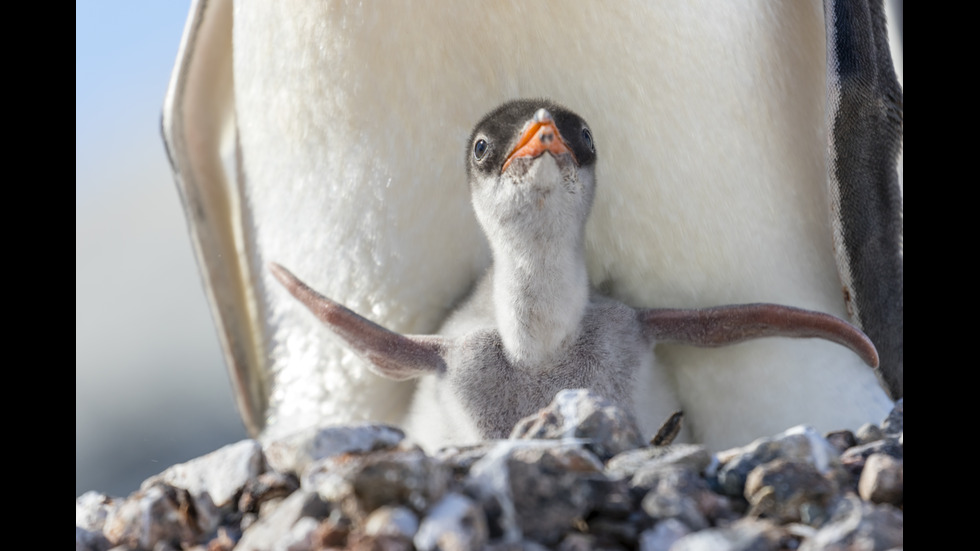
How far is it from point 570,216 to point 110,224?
2328mm

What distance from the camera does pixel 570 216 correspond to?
0.96 m

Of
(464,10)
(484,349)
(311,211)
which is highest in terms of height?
(464,10)

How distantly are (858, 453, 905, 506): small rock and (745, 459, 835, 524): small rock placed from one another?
3 cm

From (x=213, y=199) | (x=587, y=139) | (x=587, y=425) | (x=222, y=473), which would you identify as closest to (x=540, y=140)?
(x=587, y=139)

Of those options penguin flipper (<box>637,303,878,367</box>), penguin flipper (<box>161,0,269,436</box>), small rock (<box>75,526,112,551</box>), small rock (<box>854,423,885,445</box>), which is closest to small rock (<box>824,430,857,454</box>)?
small rock (<box>854,423,885,445</box>)

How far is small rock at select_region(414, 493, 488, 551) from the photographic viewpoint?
1.91 feet

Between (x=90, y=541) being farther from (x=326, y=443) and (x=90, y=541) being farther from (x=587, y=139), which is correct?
(x=587, y=139)

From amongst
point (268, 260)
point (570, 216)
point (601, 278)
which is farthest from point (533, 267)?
point (268, 260)

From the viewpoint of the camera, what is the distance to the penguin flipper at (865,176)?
3.63 ft

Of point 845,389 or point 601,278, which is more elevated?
point 601,278

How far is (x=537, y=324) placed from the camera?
0.97 metres
